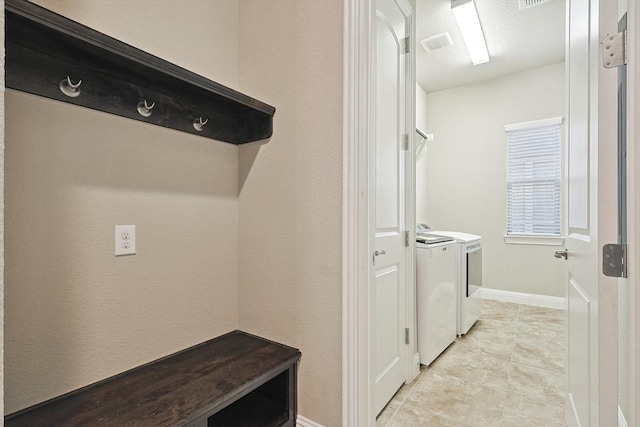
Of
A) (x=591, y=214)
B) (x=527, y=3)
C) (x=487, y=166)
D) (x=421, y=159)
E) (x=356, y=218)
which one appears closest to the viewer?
(x=591, y=214)

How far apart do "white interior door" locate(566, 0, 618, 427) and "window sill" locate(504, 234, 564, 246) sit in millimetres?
2778

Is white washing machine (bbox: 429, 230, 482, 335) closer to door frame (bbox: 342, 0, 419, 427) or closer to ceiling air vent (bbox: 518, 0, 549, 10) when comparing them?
door frame (bbox: 342, 0, 419, 427)

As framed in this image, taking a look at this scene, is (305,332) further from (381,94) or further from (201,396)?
(381,94)

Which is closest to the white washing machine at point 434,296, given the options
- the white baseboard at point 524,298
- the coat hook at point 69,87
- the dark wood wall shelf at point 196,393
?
the dark wood wall shelf at point 196,393

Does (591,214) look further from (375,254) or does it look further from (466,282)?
(466,282)

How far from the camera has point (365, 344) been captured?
130cm

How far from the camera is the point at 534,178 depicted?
3.88 meters

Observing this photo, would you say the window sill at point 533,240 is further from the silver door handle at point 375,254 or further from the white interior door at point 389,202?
the silver door handle at point 375,254

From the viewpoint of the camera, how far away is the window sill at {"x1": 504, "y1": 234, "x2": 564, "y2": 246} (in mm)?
3723

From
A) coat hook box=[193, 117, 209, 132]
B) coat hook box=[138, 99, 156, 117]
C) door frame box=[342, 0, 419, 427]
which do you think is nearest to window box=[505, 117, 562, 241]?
door frame box=[342, 0, 419, 427]

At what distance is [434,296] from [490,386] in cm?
64

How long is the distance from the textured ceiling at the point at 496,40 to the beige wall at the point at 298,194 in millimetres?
1826

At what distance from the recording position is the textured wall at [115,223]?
40.6 inches

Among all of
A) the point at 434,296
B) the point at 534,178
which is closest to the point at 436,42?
the point at 534,178
